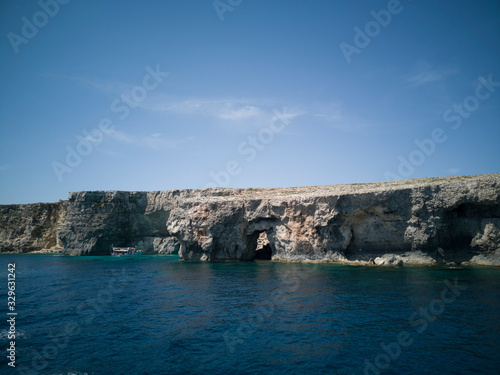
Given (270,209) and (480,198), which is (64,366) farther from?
(480,198)

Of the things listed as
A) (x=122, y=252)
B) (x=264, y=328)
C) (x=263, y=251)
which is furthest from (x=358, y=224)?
(x=122, y=252)

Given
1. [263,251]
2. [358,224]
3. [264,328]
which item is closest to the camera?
[264,328]

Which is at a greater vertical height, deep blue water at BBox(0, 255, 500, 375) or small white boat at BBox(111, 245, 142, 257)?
deep blue water at BBox(0, 255, 500, 375)

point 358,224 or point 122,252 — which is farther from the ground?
point 358,224

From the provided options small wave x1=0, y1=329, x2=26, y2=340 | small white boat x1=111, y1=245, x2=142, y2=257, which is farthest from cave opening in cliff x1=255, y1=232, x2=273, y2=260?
small wave x1=0, y1=329, x2=26, y2=340

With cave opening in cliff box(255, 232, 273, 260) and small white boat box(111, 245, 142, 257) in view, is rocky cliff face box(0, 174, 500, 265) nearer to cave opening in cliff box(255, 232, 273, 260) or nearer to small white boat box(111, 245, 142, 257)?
cave opening in cliff box(255, 232, 273, 260)

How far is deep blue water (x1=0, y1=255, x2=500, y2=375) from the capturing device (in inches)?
462

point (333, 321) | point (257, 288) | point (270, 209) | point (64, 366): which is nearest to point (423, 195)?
point (270, 209)

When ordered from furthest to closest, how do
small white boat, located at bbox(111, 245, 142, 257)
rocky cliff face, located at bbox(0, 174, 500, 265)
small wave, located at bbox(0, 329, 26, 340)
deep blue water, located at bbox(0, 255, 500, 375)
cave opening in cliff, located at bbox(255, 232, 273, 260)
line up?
small white boat, located at bbox(111, 245, 142, 257) → cave opening in cliff, located at bbox(255, 232, 273, 260) → rocky cliff face, located at bbox(0, 174, 500, 265) → small wave, located at bbox(0, 329, 26, 340) → deep blue water, located at bbox(0, 255, 500, 375)

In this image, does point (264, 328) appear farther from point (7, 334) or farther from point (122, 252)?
point (122, 252)

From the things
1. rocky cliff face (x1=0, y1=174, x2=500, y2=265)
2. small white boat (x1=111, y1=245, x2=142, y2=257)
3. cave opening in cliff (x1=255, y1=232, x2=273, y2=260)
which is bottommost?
small white boat (x1=111, y1=245, x2=142, y2=257)

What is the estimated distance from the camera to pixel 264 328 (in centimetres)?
1587

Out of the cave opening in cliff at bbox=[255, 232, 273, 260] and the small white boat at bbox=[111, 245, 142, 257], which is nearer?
the cave opening in cliff at bbox=[255, 232, 273, 260]

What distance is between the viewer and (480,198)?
114ft
